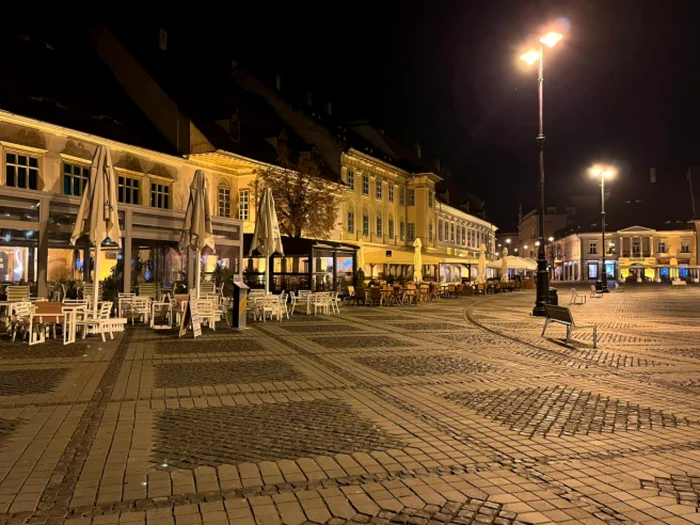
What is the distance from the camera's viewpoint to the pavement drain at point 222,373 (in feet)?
26.9

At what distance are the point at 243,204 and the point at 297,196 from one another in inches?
145

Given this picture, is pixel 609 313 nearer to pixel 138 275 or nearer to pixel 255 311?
pixel 255 311

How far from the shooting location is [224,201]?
3180 centimetres

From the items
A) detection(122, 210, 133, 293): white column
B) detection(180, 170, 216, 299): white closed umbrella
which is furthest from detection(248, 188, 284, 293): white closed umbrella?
detection(122, 210, 133, 293): white column

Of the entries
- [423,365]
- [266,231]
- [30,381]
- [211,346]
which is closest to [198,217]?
[266,231]

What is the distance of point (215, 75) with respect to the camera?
39.8m

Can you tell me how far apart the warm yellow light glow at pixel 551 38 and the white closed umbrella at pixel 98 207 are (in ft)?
41.8

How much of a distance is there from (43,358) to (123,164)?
56.4 ft

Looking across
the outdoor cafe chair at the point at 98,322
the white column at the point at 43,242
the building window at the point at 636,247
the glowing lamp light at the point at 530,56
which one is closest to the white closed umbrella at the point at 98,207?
the outdoor cafe chair at the point at 98,322

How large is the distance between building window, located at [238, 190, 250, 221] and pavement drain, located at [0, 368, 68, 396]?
23.7m

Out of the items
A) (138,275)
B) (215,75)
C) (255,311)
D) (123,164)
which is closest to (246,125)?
(215,75)

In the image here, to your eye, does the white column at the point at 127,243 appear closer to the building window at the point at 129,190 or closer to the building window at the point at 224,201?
the building window at the point at 129,190

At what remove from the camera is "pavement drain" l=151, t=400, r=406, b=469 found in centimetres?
498

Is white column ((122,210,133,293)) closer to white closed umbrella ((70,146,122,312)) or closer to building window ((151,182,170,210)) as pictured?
white closed umbrella ((70,146,122,312))
